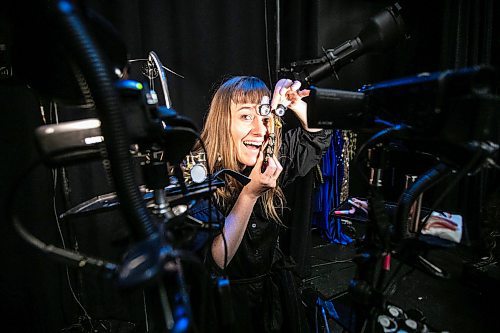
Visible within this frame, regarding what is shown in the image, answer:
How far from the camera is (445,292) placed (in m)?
1.95

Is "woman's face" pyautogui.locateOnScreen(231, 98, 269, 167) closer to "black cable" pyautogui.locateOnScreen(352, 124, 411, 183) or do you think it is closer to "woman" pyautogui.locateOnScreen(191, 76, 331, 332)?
"woman" pyautogui.locateOnScreen(191, 76, 331, 332)

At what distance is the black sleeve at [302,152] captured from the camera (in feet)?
5.10

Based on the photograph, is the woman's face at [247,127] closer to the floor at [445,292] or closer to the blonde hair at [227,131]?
the blonde hair at [227,131]

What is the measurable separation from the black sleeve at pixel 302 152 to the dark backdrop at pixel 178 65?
67 cm

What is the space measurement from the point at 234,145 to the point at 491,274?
2.14m

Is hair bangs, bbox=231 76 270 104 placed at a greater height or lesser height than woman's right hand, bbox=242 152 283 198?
greater

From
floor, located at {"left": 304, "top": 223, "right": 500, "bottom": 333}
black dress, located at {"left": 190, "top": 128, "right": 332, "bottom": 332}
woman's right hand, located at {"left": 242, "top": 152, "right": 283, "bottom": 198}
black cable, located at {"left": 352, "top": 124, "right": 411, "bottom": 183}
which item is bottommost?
floor, located at {"left": 304, "top": 223, "right": 500, "bottom": 333}

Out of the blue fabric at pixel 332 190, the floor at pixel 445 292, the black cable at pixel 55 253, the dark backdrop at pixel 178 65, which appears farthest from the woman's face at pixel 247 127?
the blue fabric at pixel 332 190

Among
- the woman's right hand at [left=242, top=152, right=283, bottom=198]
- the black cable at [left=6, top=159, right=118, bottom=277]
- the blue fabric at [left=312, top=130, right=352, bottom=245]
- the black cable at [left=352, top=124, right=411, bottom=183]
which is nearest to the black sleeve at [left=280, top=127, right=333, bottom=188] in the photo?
the woman's right hand at [left=242, top=152, right=283, bottom=198]

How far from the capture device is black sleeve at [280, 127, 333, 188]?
5.10 feet

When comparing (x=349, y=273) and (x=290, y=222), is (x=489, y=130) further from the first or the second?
(x=349, y=273)

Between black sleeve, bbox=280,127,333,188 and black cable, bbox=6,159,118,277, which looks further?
black sleeve, bbox=280,127,333,188

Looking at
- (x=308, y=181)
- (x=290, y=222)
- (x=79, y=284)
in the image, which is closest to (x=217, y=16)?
(x=308, y=181)

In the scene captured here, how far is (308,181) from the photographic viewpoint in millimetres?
2252
